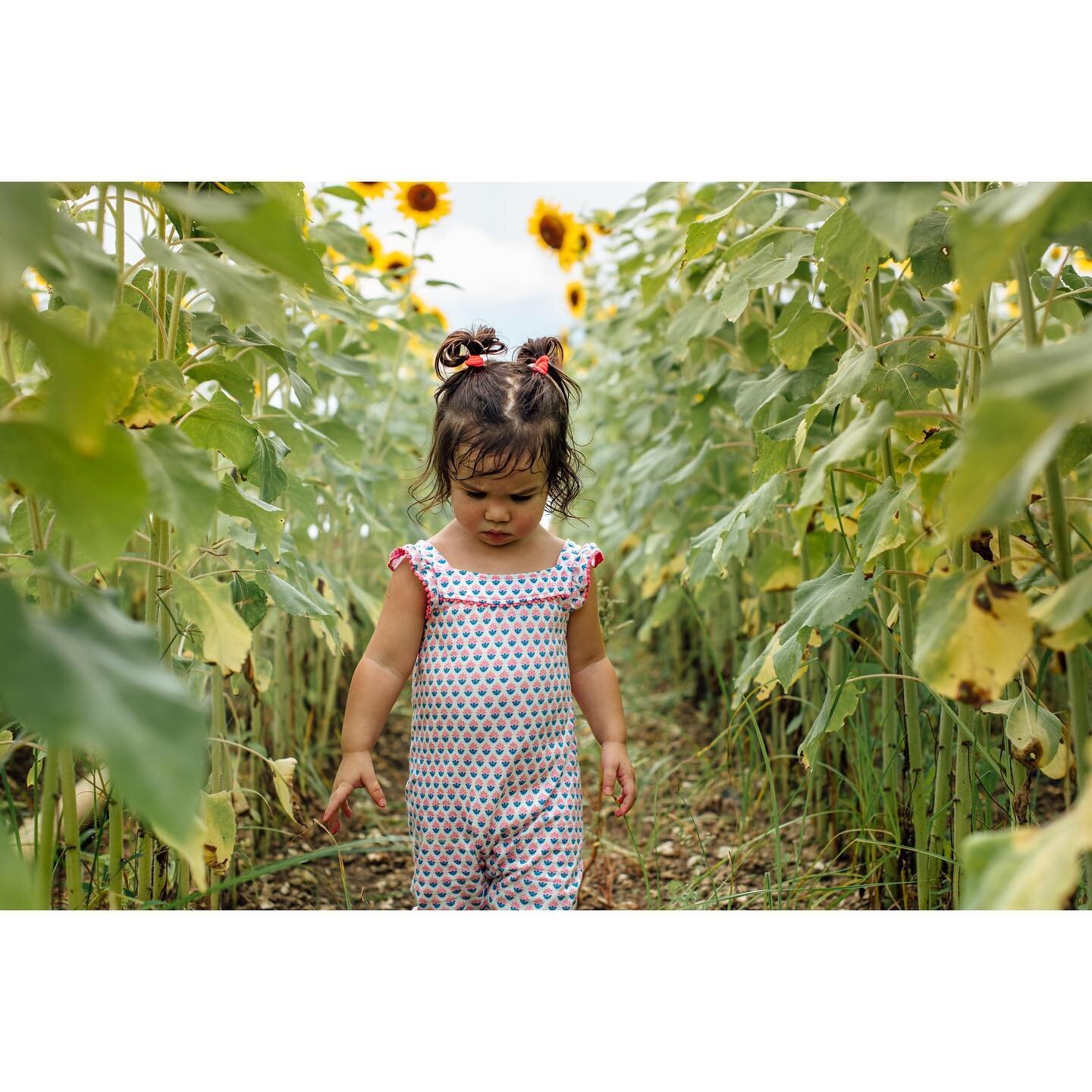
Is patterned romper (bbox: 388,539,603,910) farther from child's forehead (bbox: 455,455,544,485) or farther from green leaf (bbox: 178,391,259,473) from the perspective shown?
green leaf (bbox: 178,391,259,473)

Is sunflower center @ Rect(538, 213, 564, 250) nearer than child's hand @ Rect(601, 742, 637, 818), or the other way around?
child's hand @ Rect(601, 742, 637, 818)

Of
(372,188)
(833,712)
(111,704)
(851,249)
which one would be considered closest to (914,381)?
(851,249)

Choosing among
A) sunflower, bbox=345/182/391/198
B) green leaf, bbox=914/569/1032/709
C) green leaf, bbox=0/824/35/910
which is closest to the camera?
green leaf, bbox=0/824/35/910

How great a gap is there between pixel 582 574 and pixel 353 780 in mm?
433

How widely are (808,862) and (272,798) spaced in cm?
111

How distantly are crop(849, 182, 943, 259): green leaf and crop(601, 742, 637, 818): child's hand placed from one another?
2.71ft

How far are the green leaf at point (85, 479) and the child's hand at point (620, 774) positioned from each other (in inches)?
35.1

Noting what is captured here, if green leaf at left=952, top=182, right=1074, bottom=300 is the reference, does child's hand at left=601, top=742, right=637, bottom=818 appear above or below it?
below

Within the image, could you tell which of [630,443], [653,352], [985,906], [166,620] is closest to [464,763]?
[166,620]

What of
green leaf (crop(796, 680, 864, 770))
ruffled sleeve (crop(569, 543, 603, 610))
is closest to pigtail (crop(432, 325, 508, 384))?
ruffled sleeve (crop(569, 543, 603, 610))

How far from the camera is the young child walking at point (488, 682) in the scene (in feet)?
4.86

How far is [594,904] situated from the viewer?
6.82 ft

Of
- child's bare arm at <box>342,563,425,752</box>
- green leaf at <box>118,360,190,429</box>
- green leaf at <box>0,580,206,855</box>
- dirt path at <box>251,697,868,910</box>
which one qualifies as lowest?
dirt path at <box>251,697,868,910</box>

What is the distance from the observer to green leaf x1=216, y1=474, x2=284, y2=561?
1.33 m
